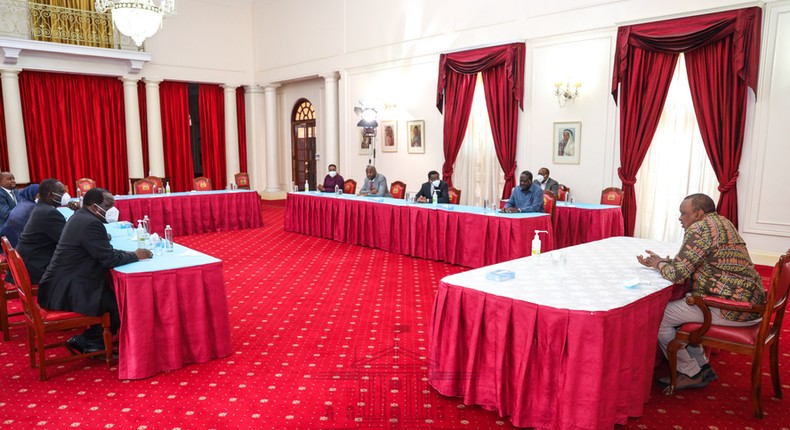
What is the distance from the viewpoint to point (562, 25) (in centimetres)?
841

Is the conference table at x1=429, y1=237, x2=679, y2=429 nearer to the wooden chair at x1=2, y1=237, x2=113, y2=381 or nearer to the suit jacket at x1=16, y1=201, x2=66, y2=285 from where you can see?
the wooden chair at x1=2, y1=237, x2=113, y2=381

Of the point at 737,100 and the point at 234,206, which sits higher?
the point at 737,100

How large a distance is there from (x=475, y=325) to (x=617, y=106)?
6.29m

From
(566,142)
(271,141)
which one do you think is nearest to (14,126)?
(271,141)

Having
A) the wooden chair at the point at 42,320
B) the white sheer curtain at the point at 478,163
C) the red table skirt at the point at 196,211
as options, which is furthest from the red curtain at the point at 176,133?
the wooden chair at the point at 42,320

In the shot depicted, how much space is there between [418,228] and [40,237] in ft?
15.3

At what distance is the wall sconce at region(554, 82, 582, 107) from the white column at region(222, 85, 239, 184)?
9.75m

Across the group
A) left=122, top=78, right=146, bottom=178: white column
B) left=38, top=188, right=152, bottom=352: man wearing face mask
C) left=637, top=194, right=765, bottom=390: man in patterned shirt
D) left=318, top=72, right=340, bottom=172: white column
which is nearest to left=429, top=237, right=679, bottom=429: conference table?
left=637, top=194, right=765, bottom=390: man in patterned shirt

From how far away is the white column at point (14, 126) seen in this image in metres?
11.3

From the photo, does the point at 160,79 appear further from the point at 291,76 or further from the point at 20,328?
the point at 20,328

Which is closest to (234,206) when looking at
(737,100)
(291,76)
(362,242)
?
(362,242)

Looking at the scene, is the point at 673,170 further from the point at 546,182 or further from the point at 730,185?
the point at 546,182

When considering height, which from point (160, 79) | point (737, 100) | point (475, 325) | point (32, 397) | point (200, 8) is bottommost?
point (32, 397)

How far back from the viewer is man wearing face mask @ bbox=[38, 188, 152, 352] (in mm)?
3598
